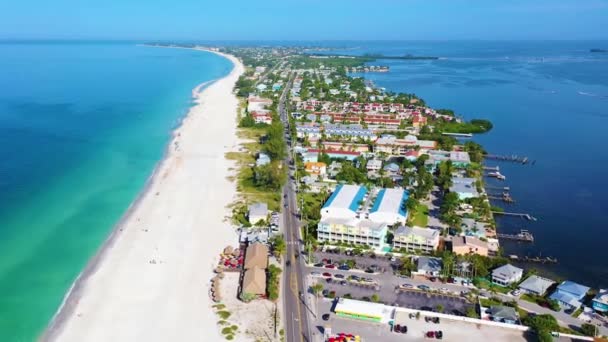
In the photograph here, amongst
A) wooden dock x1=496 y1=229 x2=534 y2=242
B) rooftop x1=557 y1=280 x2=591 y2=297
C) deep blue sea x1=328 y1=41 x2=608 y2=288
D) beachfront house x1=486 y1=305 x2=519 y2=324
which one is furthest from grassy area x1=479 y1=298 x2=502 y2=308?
wooden dock x1=496 y1=229 x2=534 y2=242

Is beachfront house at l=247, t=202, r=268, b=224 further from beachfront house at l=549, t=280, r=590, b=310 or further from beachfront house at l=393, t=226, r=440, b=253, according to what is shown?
beachfront house at l=549, t=280, r=590, b=310

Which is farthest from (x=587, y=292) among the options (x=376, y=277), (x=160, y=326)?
(x=160, y=326)

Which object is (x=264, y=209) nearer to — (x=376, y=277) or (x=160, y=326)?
(x=376, y=277)

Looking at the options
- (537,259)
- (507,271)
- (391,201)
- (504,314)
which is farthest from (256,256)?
(537,259)

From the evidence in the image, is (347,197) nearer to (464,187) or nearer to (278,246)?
(278,246)

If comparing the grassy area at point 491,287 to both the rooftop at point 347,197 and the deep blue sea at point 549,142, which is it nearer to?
the deep blue sea at point 549,142
